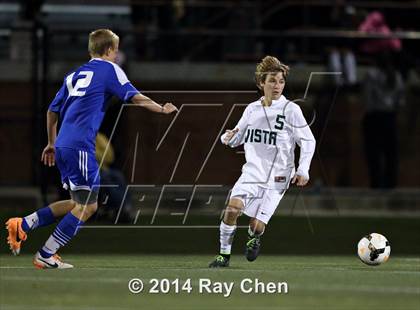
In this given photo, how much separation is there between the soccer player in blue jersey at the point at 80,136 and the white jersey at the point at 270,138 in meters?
0.93

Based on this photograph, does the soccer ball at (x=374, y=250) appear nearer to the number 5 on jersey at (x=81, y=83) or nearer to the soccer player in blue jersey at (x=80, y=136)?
the soccer player in blue jersey at (x=80, y=136)

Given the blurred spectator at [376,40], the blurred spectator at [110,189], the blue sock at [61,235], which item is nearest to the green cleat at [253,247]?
the blue sock at [61,235]

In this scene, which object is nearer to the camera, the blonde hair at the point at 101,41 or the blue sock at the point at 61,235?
the blue sock at the point at 61,235

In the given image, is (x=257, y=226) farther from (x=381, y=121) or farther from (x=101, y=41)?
(x=381, y=121)

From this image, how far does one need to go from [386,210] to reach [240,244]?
479 centimetres

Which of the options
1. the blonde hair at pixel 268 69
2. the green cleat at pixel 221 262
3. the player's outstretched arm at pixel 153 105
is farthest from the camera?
the blonde hair at pixel 268 69

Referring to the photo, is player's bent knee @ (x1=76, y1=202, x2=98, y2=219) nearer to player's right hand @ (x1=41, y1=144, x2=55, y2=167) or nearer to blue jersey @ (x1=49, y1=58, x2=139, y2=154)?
blue jersey @ (x1=49, y1=58, x2=139, y2=154)

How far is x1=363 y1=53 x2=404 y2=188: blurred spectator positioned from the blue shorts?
9141 mm

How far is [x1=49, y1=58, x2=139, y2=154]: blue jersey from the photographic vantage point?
10672 millimetres

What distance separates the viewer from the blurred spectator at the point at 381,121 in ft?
63.1

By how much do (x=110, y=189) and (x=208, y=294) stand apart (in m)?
7.51

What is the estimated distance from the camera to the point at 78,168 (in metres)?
10.6

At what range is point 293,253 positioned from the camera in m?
13.8

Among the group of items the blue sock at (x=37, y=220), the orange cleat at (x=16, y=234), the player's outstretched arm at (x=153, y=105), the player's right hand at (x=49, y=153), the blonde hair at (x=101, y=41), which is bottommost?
the orange cleat at (x=16, y=234)
